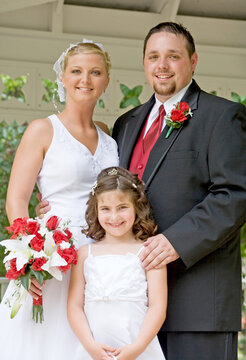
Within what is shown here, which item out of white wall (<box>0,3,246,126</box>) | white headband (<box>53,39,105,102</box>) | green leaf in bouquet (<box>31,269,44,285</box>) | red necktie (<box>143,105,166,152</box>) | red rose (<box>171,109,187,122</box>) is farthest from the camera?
white wall (<box>0,3,246,126</box>)

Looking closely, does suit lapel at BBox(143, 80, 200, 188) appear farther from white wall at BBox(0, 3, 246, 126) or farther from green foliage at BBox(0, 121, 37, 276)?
green foliage at BBox(0, 121, 37, 276)

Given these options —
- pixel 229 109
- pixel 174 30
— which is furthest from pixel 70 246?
pixel 174 30

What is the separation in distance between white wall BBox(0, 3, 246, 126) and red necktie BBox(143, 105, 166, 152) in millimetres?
1549

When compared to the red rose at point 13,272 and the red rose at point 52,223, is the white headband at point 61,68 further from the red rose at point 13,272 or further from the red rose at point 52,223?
the red rose at point 13,272

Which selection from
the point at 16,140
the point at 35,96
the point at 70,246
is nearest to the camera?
the point at 70,246

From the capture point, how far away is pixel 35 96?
5.86m

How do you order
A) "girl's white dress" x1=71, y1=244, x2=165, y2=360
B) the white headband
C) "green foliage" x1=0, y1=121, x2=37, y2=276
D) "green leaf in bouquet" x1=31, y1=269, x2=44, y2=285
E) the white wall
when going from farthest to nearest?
1. "green foliage" x1=0, y1=121, x2=37, y2=276
2. the white wall
3. the white headband
4. "girl's white dress" x1=71, y1=244, x2=165, y2=360
5. "green leaf in bouquet" x1=31, y1=269, x2=44, y2=285

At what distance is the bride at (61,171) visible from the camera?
12.3 feet

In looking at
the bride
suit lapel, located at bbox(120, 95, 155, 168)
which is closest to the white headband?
the bride

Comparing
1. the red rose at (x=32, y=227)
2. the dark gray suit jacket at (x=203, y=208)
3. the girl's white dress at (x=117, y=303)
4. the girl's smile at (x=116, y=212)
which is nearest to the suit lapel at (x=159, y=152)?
the dark gray suit jacket at (x=203, y=208)

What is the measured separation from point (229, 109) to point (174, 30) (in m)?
0.62

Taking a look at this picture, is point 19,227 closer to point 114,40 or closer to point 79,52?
point 79,52

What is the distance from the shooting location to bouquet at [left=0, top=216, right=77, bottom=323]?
3459 millimetres

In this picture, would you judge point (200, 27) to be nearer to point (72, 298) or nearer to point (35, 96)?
point (35, 96)
